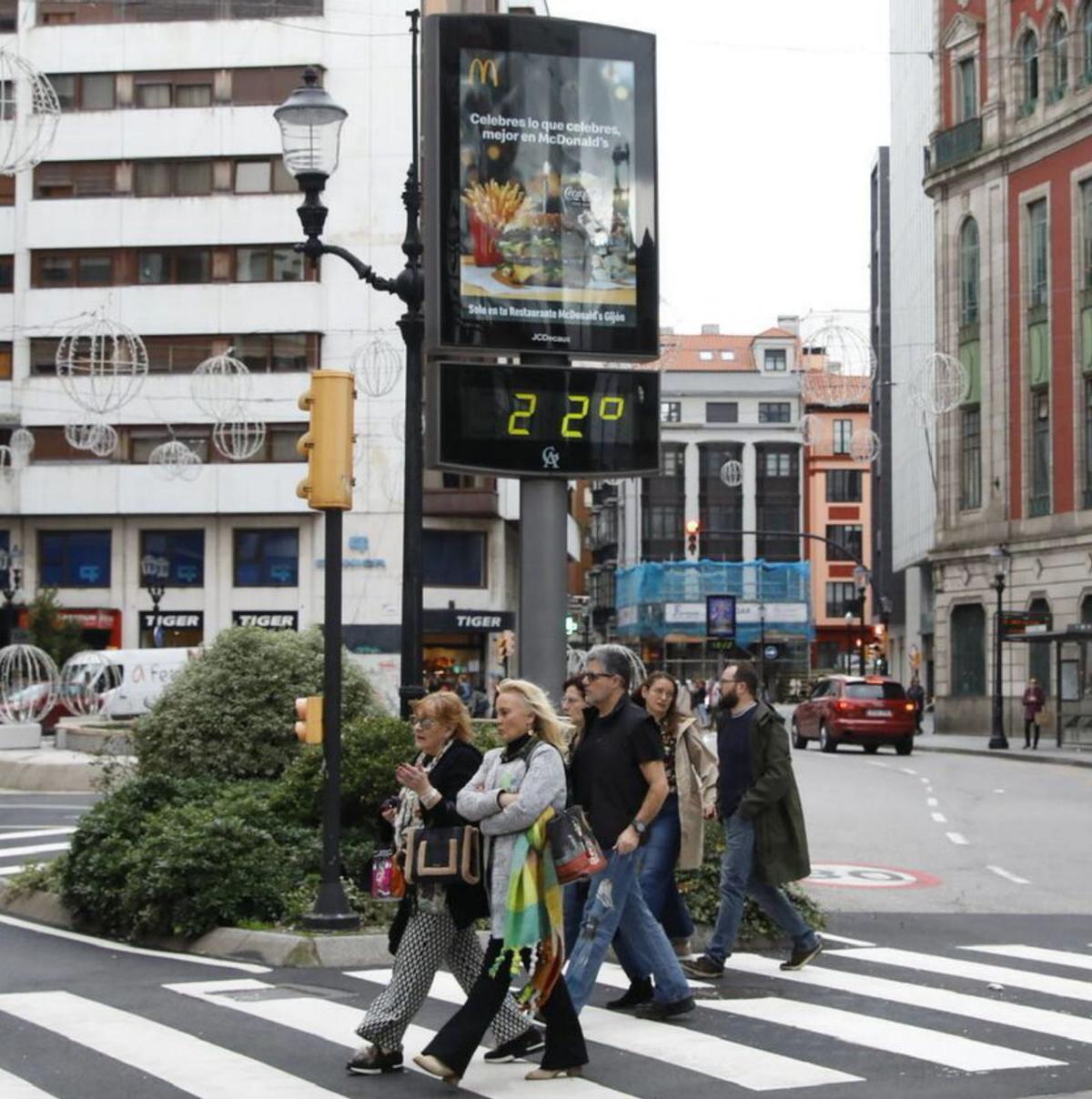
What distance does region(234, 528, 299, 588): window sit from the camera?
6284cm

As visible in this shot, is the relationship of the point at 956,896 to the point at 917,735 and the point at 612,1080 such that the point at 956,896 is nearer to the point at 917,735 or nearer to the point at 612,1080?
the point at 612,1080

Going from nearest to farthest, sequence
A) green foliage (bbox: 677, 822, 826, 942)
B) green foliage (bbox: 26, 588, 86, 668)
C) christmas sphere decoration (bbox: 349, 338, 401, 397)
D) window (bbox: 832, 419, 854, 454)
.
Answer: green foliage (bbox: 677, 822, 826, 942) < christmas sphere decoration (bbox: 349, 338, 401, 397) < green foliage (bbox: 26, 588, 86, 668) < window (bbox: 832, 419, 854, 454)

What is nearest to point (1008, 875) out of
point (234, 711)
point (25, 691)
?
point (234, 711)

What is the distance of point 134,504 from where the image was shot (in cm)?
6234

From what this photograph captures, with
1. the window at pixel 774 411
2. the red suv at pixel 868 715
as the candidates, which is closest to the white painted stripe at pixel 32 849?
the red suv at pixel 868 715

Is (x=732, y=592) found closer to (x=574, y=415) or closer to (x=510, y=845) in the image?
(x=574, y=415)

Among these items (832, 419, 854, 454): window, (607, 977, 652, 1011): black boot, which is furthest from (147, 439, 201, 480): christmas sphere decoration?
(832, 419, 854, 454): window

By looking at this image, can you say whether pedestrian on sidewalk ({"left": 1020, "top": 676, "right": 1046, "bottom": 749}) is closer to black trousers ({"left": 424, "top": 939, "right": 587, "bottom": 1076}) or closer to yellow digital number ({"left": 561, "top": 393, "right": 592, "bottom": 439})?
yellow digital number ({"left": 561, "top": 393, "right": 592, "bottom": 439})

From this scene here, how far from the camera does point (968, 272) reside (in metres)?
59.8

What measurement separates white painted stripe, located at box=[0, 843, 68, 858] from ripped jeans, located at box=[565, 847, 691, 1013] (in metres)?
11.3

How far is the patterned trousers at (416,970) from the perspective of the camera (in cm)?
886

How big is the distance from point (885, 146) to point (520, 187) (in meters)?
89.9

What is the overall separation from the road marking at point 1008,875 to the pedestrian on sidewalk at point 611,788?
9.50 m

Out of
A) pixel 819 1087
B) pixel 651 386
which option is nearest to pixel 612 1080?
pixel 819 1087
